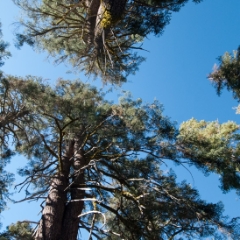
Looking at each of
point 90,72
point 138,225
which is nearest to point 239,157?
point 138,225

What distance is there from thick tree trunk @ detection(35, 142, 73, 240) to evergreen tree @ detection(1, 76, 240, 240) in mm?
15

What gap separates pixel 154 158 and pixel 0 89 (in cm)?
352

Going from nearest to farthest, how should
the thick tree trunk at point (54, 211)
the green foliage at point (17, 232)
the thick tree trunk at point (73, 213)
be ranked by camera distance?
the thick tree trunk at point (54, 211) → the thick tree trunk at point (73, 213) → the green foliage at point (17, 232)

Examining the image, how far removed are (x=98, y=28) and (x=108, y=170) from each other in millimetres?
3576

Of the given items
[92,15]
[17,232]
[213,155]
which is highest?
[92,15]

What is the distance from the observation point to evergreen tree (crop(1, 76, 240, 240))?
5.39 meters

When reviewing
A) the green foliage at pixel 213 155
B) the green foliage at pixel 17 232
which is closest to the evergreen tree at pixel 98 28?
the green foliage at pixel 213 155

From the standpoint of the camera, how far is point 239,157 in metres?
6.47

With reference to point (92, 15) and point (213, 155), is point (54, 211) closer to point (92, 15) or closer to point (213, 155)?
point (213, 155)

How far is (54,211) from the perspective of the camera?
17.2 feet

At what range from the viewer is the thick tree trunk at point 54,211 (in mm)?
4926

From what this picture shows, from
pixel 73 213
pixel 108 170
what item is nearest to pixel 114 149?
pixel 108 170

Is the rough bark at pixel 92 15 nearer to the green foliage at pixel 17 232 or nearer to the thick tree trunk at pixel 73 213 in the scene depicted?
the thick tree trunk at pixel 73 213

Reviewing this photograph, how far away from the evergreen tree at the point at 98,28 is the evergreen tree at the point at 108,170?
0.90 meters
